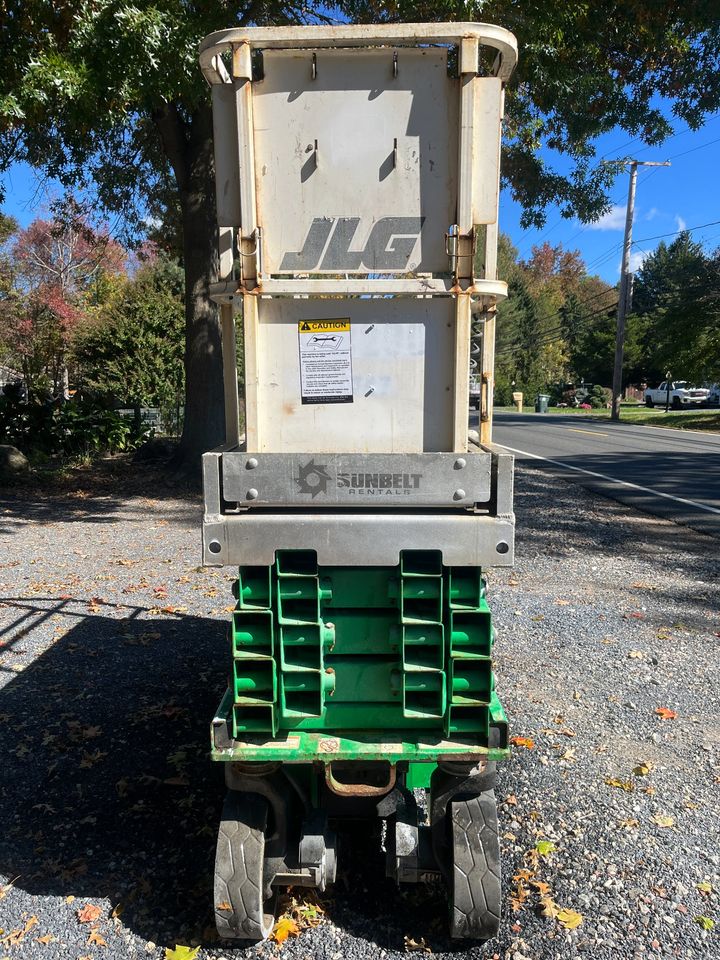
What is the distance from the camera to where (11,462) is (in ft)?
44.2

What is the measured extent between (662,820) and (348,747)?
5.59ft

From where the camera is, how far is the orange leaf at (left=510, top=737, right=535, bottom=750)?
393 centimetres

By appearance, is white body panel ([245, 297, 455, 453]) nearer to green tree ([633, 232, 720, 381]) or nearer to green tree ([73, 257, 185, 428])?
green tree ([73, 257, 185, 428])

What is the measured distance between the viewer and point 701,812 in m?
3.38

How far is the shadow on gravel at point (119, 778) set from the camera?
116 inches

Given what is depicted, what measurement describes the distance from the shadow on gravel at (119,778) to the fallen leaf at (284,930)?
0.27 meters

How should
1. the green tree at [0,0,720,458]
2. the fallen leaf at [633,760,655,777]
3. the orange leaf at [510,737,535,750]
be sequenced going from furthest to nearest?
1. the green tree at [0,0,720,458]
2. the orange leaf at [510,737,535,750]
3. the fallen leaf at [633,760,655,777]

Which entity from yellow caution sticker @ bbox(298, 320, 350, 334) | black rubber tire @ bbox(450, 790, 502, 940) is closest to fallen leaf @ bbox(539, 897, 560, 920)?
black rubber tire @ bbox(450, 790, 502, 940)

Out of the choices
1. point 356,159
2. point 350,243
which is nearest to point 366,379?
point 350,243

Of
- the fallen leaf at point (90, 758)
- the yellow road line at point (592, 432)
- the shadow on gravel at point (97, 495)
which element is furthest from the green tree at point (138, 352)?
the fallen leaf at point (90, 758)

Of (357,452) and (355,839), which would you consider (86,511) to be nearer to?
(355,839)

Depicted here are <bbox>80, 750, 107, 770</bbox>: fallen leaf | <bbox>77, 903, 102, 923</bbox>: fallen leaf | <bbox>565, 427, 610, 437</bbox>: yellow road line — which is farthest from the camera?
<bbox>565, 427, 610, 437</bbox>: yellow road line

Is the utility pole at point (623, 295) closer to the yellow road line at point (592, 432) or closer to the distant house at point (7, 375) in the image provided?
the yellow road line at point (592, 432)

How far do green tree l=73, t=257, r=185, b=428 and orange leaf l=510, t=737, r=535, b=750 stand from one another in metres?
16.1
